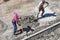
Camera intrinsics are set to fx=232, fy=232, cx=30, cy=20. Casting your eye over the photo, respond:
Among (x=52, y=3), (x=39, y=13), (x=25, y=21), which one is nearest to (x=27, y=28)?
(x=25, y=21)

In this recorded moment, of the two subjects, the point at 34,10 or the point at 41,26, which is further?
the point at 34,10

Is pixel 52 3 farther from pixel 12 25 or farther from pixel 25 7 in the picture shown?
pixel 12 25

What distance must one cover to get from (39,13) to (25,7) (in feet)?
3.41

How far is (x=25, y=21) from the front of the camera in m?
13.4

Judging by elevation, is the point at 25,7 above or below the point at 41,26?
above

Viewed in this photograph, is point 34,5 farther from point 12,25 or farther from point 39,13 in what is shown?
point 12,25

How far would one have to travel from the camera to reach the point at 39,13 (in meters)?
14.0

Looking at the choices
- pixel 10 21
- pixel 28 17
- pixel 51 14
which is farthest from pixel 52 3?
pixel 10 21

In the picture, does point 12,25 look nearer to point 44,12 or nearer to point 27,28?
point 27,28

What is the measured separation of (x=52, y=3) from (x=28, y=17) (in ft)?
6.95

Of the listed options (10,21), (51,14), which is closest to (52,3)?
(51,14)

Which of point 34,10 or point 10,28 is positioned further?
point 34,10

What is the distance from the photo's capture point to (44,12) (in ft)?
46.0

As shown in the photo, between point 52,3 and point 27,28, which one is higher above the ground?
point 52,3
